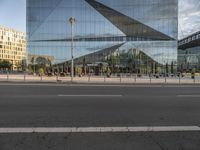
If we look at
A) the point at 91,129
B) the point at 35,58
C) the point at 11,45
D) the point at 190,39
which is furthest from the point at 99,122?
the point at 11,45

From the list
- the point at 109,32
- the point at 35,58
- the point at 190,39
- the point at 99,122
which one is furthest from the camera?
the point at 190,39

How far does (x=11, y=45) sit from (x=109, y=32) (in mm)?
95828

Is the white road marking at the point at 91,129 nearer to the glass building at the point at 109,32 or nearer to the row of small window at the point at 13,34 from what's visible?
the glass building at the point at 109,32

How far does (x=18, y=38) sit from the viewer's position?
14912 centimetres

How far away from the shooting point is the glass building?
212 ft

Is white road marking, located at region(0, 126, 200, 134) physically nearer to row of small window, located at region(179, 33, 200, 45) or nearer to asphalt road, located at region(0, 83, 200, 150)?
asphalt road, located at region(0, 83, 200, 150)

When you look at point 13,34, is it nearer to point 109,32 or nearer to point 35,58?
point 35,58

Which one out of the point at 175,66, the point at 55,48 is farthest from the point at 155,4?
the point at 55,48

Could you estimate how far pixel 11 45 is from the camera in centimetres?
14350

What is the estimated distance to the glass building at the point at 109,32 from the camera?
212 ft

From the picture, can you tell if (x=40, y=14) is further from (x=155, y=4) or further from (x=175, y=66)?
(x=175, y=66)

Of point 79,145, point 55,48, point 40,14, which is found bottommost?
point 79,145

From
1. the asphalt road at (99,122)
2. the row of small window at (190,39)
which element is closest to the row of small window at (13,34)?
the row of small window at (190,39)

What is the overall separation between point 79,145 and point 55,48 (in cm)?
6361
